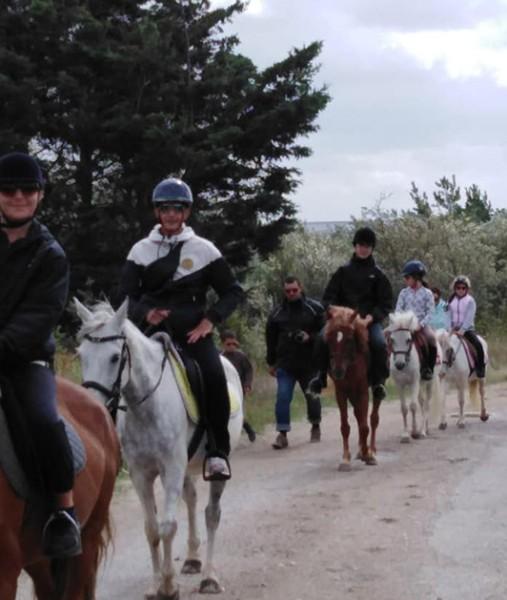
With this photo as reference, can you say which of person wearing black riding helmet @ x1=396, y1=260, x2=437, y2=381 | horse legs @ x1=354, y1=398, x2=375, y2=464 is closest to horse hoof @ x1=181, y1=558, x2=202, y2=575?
horse legs @ x1=354, y1=398, x2=375, y2=464

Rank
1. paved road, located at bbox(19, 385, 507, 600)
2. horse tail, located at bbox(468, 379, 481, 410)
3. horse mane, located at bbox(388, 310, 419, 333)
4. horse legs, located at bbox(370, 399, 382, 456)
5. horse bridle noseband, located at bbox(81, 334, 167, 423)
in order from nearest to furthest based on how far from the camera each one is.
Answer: horse bridle noseband, located at bbox(81, 334, 167, 423) < paved road, located at bbox(19, 385, 507, 600) < horse legs, located at bbox(370, 399, 382, 456) < horse mane, located at bbox(388, 310, 419, 333) < horse tail, located at bbox(468, 379, 481, 410)

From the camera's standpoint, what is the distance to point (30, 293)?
16.5 feet

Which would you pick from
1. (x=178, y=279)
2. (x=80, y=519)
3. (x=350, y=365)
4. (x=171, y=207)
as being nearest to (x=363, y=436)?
(x=350, y=365)

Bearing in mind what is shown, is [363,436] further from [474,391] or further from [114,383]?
[114,383]

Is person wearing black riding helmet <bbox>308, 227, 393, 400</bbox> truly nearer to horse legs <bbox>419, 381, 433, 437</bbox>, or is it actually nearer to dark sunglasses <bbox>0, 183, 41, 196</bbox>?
horse legs <bbox>419, 381, 433, 437</bbox>

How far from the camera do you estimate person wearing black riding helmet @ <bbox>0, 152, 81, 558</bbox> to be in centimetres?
498

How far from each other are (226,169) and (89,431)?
21019 millimetres

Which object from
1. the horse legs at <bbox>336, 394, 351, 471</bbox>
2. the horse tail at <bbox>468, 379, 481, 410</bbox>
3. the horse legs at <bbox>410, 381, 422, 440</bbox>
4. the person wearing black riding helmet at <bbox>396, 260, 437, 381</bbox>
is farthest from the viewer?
the horse tail at <bbox>468, 379, 481, 410</bbox>

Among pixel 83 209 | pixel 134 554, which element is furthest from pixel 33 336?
pixel 83 209

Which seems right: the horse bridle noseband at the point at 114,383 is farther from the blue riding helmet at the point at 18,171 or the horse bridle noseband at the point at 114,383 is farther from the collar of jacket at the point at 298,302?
the collar of jacket at the point at 298,302

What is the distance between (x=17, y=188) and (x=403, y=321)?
1141 centimetres

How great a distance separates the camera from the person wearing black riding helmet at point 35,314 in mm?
4980

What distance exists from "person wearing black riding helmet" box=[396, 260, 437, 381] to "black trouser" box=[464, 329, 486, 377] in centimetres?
206

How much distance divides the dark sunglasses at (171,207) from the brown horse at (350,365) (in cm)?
601
